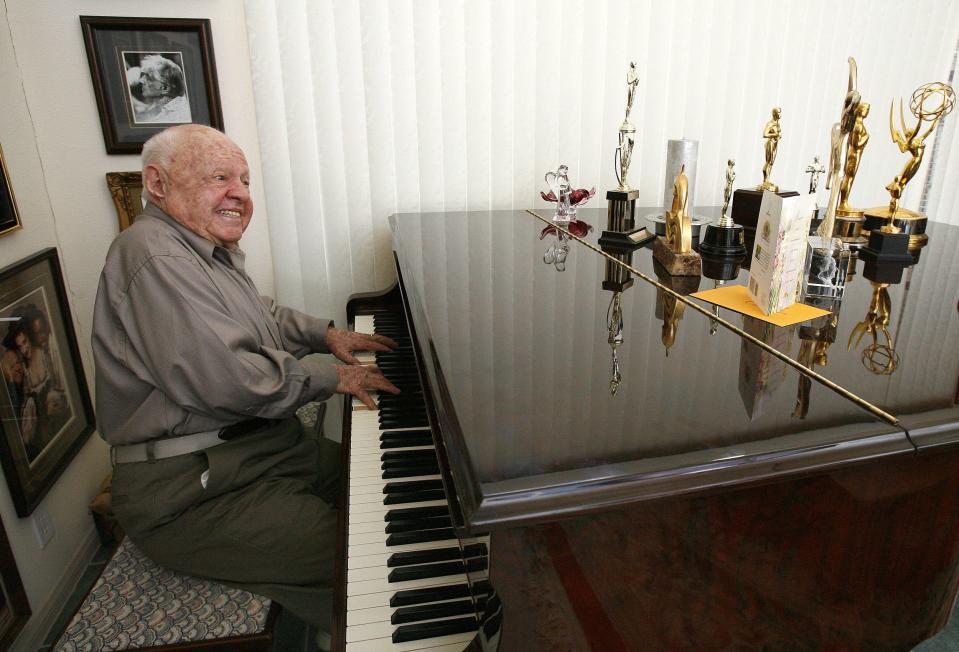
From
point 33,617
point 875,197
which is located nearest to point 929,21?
point 875,197

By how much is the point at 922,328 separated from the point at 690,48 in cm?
168

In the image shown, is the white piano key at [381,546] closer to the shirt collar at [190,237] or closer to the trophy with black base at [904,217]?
the shirt collar at [190,237]

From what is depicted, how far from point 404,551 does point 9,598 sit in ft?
4.51

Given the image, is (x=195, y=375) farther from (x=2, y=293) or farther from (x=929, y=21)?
(x=929, y=21)

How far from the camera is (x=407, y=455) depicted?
4.37ft

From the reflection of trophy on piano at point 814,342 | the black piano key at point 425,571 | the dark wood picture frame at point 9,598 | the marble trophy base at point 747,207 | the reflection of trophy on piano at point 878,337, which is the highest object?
the marble trophy base at point 747,207

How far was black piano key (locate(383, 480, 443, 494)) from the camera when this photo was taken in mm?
1206

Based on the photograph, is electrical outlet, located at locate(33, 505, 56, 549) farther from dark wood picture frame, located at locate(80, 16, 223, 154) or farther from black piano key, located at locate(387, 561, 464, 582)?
black piano key, located at locate(387, 561, 464, 582)

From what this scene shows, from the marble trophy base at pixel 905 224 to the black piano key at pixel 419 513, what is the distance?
160cm

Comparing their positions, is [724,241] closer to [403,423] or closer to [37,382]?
[403,423]

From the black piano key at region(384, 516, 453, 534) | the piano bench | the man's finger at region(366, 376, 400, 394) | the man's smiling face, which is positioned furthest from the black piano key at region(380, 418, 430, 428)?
the man's smiling face

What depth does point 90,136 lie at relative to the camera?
6.94 feet

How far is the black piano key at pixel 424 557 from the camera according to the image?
1020mm

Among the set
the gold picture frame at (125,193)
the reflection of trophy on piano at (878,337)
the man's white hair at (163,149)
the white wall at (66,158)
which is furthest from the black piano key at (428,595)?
the gold picture frame at (125,193)
